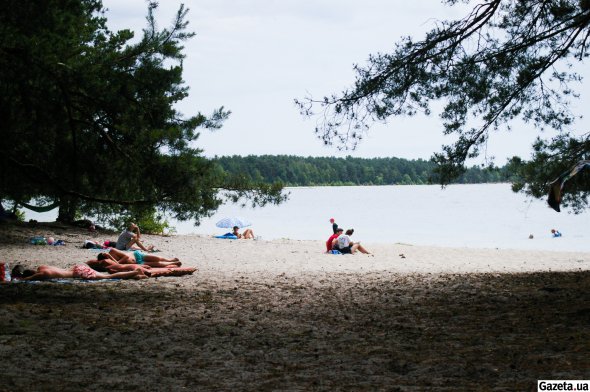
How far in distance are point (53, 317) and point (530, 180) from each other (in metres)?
7.86

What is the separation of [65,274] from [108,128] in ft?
8.08

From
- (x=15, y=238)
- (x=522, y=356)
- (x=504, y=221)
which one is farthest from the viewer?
(x=504, y=221)

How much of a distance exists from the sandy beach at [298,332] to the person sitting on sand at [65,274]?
1.27ft

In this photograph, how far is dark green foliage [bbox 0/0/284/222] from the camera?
332 inches

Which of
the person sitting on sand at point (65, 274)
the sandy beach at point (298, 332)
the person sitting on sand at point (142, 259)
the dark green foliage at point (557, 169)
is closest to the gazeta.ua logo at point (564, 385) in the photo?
the sandy beach at point (298, 332)

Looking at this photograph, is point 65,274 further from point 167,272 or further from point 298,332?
point 298,332

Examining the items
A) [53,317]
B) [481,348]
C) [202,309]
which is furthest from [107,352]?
[481,348]

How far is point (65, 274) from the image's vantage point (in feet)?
32.5

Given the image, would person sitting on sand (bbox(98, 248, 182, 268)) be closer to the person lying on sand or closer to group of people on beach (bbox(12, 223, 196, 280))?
group of people on beach (bbox(12, 223, 196, 280))

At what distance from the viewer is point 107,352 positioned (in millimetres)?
5418

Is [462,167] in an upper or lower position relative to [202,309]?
upper

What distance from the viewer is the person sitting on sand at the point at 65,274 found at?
31.6 ft

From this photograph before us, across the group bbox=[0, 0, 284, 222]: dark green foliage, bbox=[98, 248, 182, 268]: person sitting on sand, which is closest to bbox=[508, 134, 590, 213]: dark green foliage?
bbox=[0, 0, 284, 222]: dark green foliage

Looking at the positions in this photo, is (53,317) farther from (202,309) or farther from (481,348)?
(481,348)
